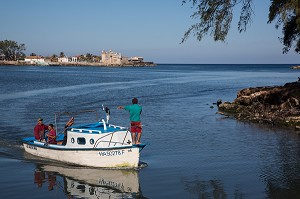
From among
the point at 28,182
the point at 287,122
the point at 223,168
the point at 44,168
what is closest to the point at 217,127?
the point at 287,122

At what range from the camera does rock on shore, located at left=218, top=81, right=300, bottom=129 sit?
31.5m

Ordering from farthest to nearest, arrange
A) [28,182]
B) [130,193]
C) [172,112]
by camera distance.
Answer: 1. [172,112]
2. [28,182]
3. [130,193]

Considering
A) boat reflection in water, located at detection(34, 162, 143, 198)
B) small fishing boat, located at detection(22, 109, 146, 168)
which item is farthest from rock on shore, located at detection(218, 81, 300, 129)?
boat reflection in water, located at detection(34, 162, 143, 198)

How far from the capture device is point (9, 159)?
20.5m

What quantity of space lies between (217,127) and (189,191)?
16049 mm

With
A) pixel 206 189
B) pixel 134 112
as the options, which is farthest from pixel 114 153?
pixel 206 189

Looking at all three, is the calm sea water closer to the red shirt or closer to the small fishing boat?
the small fishing boat

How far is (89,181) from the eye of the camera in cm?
1638

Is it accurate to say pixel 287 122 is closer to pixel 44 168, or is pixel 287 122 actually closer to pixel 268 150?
pixel 268 150

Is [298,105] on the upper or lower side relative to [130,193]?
upper

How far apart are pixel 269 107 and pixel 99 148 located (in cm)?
2182

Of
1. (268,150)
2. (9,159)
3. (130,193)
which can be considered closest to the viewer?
(130,193)

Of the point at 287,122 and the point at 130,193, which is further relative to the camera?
the point at 287,122

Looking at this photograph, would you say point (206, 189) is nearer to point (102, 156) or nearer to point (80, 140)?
point (102, 156)
